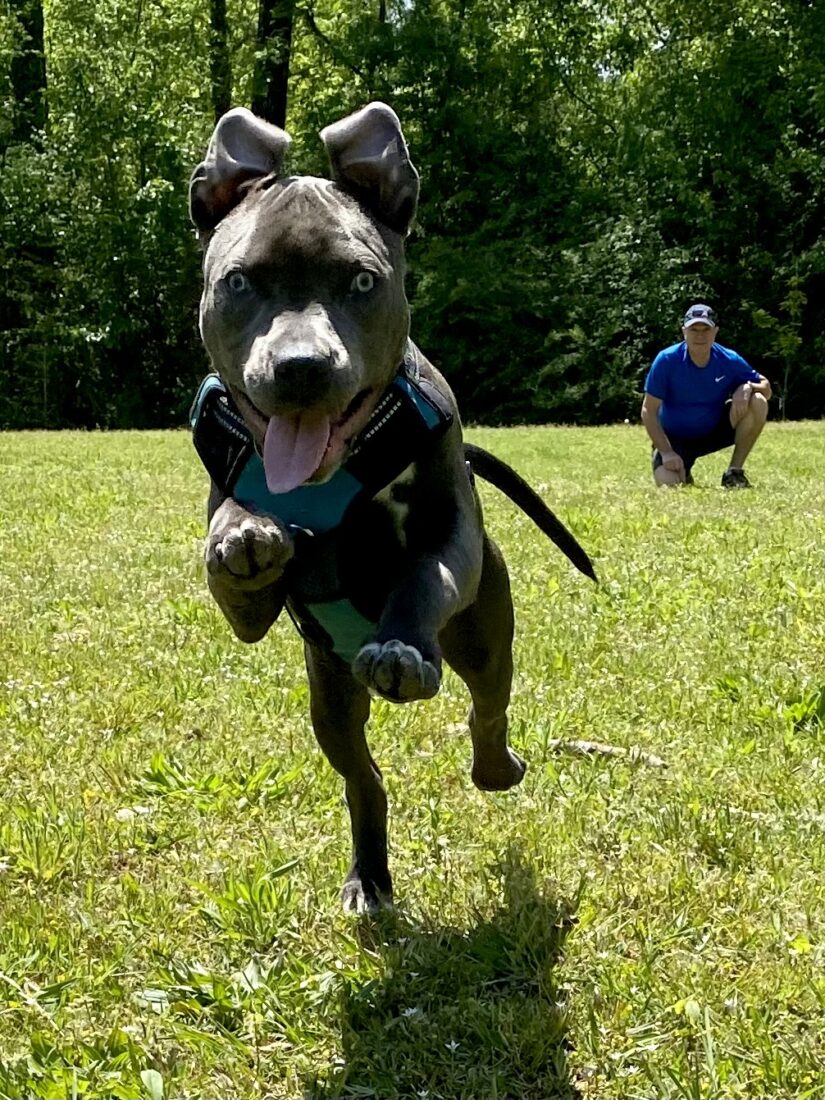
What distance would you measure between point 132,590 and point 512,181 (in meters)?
19.4

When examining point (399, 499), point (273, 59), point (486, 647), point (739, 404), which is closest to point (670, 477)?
point (739, 404)

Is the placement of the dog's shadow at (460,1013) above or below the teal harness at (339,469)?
below

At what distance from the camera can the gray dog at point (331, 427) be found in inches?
87.7

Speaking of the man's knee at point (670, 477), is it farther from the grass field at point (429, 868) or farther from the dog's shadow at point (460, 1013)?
the dog's shadow at point (460, 1013)

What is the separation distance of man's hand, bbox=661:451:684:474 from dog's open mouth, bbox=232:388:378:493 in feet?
27.6

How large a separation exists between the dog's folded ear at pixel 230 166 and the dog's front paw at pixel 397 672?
990 millimetres

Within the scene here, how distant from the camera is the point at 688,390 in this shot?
35.0ft

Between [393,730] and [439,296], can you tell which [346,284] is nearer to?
[393,730]

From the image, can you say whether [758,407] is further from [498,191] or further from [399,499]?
[498,191]

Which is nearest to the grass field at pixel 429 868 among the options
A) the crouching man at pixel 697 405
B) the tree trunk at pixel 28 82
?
the crouching man at pixel 697 405

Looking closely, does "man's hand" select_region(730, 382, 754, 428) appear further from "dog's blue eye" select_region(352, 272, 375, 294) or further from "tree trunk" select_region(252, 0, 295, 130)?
"tree trunk" select_region(252, 0, 295, 130)

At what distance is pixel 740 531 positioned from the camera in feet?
25.2

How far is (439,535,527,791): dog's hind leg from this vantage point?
2969 millimetres

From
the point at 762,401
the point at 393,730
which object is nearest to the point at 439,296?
the point at 762,401
